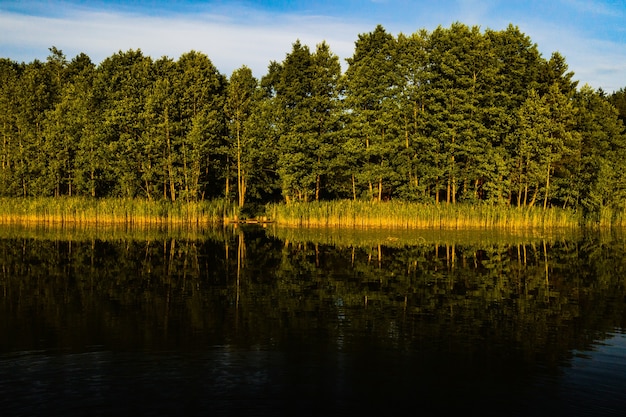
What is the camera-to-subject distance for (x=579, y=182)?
149 ft

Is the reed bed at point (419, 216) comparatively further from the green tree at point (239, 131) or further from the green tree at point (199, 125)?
the green tree at point (199, 125)

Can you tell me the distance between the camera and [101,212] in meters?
41.4

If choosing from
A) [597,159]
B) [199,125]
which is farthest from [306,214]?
[597,159]

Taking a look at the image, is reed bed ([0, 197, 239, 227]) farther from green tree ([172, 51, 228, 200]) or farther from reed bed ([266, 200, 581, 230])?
reed bed ([266, 200, 581, 230])

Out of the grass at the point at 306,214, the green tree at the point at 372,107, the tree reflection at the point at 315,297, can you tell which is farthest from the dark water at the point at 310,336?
the green tree at the point at 372,107

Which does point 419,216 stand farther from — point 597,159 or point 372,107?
point 597,159

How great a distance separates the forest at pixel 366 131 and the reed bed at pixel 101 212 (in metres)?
4.33

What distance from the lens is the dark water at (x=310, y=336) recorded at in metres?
7.87

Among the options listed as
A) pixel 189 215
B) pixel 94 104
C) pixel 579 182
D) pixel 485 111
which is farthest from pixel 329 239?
pixel 94 104

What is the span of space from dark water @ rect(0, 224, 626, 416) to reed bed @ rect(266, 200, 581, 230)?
1673cm

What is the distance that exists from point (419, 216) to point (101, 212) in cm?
2429

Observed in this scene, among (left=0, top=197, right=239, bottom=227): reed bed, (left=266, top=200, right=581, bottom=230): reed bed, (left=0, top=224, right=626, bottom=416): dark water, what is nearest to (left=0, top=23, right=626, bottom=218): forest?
(left=266, top=200, right=581, bottom=230): reed bed

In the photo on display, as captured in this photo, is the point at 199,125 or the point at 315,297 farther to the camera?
the point at 199,125

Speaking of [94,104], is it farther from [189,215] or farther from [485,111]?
[485,111]
